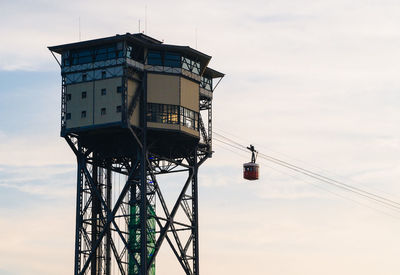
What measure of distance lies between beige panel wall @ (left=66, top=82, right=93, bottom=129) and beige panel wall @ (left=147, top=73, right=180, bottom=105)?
261 inches

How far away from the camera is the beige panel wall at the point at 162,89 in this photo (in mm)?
158750

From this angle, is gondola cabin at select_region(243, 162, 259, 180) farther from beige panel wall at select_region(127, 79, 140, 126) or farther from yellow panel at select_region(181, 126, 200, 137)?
beige panel wall at select_region(127, 79, 140, 126)

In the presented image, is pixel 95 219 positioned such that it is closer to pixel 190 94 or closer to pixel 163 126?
pixel 163 126

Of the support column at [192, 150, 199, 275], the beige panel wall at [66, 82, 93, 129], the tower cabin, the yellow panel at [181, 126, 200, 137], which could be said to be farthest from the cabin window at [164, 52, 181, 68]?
the support column at [192, 150, 199, 275]

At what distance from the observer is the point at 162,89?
159250 mm

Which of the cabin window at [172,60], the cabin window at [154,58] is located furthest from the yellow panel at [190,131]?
the cabin window at [154,58]

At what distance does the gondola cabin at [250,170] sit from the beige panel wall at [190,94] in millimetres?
9076

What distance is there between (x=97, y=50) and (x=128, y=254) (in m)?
24.8

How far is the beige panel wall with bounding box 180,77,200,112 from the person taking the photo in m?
161

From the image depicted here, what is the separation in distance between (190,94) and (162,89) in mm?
4193

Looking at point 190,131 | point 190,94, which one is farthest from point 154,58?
point 190,131

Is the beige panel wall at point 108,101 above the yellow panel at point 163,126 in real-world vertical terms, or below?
above

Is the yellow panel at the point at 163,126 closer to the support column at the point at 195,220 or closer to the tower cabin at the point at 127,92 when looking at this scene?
the tower cabin at the point at 127,92

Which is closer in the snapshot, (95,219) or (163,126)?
(163,126)
